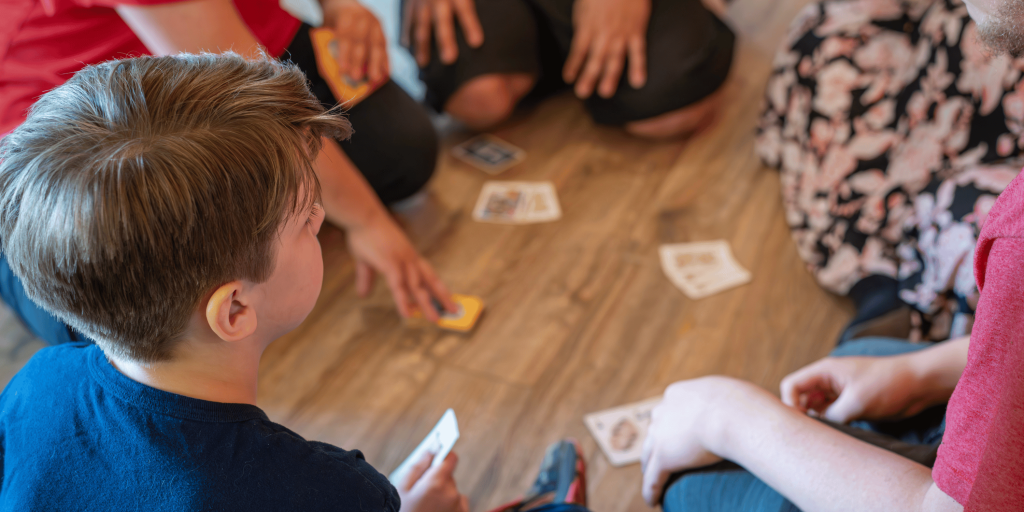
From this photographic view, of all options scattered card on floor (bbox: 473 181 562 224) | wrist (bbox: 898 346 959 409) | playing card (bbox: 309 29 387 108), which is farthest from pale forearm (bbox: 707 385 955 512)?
playing card (bbox: 309 29 387 108)

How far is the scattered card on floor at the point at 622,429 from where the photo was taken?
1.34 metres

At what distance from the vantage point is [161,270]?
65cm

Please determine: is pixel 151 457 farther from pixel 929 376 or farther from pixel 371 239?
pixel 929 376

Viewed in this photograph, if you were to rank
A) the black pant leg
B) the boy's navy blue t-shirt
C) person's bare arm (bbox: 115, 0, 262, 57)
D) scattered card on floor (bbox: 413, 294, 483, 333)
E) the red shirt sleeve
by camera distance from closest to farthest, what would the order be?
the red shirt sleeve, the boy's navy blue t-shirt, person's bare arm (bbox: 115, 0, 262, 57), scattered card on floor (bbox: 413, 294, 483, 333), the black pant leg

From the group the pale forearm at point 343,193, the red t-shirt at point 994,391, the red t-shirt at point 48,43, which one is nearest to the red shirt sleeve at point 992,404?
the red t-shirt at point 994,391

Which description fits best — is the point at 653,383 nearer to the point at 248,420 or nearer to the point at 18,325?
the point at 248,420

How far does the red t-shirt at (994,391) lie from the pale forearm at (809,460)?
0.28ft

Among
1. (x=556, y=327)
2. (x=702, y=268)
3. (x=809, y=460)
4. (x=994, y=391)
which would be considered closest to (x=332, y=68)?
(x=556, y=327)

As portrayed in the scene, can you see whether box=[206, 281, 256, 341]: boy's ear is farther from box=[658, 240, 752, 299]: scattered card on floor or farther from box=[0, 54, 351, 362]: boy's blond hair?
box=[658, 240, 752, 299]: scattered card on floor

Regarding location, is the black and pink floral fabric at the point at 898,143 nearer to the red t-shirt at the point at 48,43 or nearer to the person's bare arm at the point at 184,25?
the person's bare arm at the point at 184,25

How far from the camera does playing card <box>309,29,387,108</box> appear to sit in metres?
1.73

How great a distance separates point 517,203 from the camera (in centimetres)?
200

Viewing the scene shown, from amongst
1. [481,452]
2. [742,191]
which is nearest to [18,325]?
[481,452]

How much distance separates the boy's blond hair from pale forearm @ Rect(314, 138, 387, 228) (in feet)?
1.92
